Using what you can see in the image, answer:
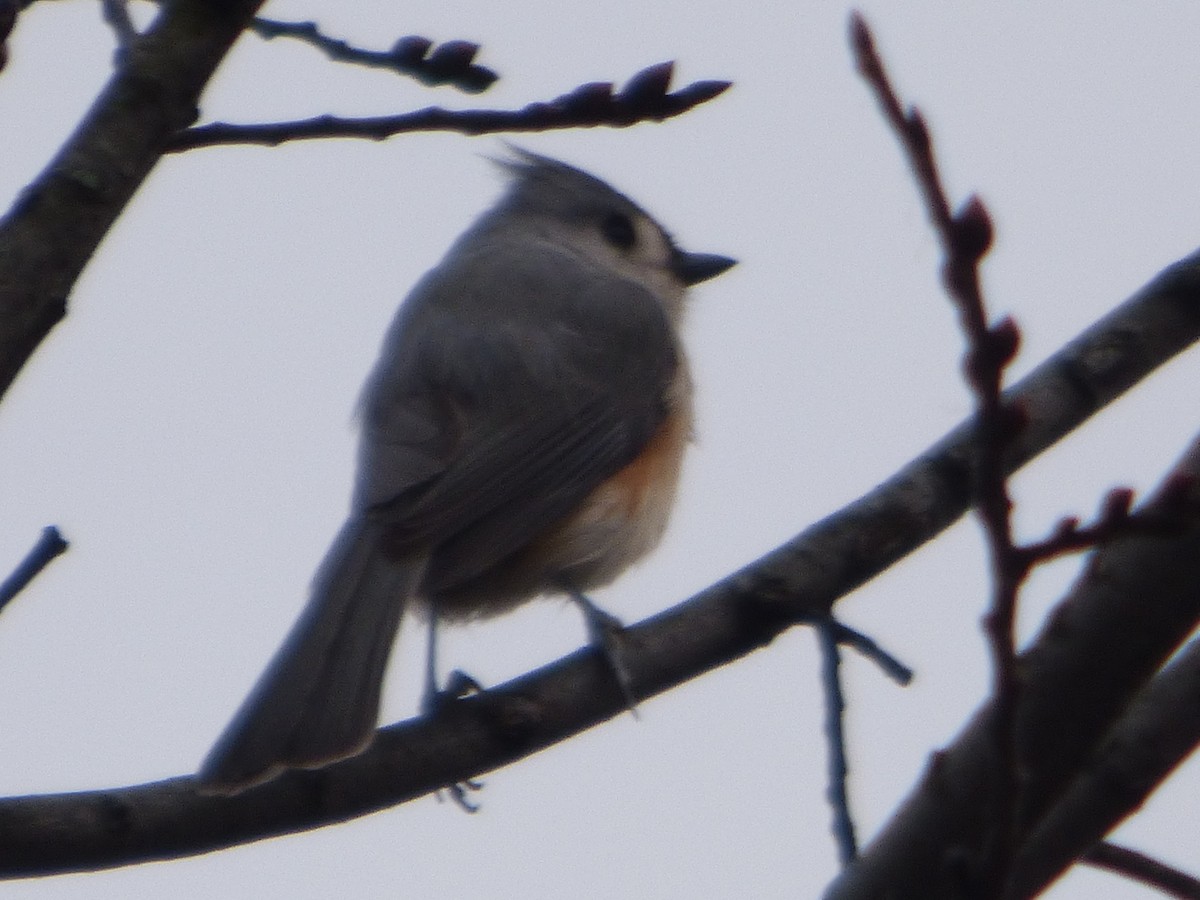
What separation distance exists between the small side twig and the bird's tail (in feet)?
1.59

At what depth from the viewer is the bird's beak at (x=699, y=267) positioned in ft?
18.5

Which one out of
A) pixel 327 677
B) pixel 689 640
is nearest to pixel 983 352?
pixel 689 640

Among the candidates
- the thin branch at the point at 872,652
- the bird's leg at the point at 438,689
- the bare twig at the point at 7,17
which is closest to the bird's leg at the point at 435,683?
the bird's leg at the point at 438,689

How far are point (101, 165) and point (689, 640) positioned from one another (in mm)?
1225

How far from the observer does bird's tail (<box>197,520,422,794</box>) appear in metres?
2.54

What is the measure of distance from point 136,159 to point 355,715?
971 millimetres

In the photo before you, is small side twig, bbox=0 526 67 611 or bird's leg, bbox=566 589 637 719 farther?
bird's leg, bbox=566 589 637 719

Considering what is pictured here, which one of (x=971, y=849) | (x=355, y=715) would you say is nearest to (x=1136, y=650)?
(x=971, y=849)

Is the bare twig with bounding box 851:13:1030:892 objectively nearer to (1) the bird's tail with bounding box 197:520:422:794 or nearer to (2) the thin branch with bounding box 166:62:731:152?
(2) the thin branch with bounding box 166:62:731:152

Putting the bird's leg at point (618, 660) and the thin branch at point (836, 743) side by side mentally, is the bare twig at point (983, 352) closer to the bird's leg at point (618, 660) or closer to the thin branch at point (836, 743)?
the thin branch at point (836, 743)

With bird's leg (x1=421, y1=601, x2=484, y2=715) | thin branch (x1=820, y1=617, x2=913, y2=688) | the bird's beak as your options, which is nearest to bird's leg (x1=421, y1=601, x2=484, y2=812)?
bird's leg (x1=421, y1=601, x2=484, y2=715)

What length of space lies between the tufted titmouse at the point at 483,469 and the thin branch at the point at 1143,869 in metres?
1.18

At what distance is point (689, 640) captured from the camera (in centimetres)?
284

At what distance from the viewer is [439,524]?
3.56 m
